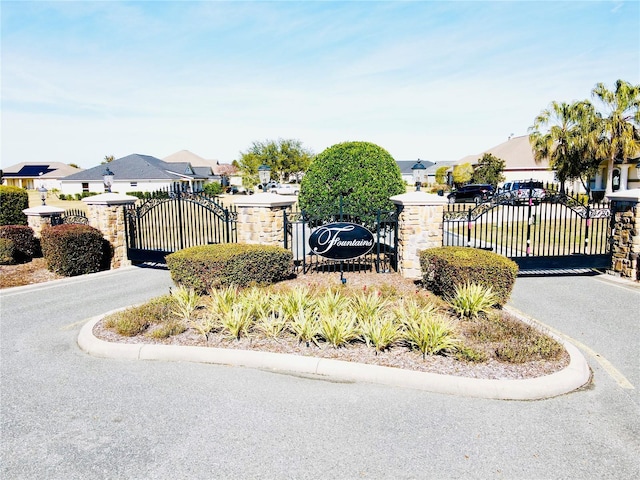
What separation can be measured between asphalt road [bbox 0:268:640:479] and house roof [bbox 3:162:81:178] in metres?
77.3

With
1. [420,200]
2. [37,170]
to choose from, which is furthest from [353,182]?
[37,170]

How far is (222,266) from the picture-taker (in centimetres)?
903

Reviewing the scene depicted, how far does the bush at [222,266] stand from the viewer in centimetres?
902

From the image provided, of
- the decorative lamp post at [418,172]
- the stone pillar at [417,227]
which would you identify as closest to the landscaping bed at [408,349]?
the stone pillar at [417,227]

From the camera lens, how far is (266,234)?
10812 mm

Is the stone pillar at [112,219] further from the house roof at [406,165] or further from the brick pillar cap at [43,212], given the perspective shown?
the house roof at [406,165]

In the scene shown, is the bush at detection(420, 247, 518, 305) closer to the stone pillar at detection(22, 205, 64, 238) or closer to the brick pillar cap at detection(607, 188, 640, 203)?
the brick pillar cap at detection(607, 188, 640, 203)

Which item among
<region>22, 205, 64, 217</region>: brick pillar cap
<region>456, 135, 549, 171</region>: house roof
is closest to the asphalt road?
<region>22, 205, 64, 217</region>: brick pillar cap

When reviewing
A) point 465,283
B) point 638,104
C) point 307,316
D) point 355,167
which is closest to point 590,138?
point 638,104

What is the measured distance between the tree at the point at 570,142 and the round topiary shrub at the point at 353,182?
23774 millimetres

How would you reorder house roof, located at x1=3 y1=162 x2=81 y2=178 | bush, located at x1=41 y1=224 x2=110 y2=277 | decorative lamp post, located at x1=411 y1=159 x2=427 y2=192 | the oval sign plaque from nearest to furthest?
the oval sign plaque
decorative lamp post, located at x1=411 y1=159 x2=427 y2=192
bush, located at x1=41 y1=224 x2=110 y2=277
house roof, located at x1=3 y1=162 x2=81 y2=178

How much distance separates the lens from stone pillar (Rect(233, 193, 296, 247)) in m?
10.7

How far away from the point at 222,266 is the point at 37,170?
3422 inches

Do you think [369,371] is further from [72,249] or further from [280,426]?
[72,249]
